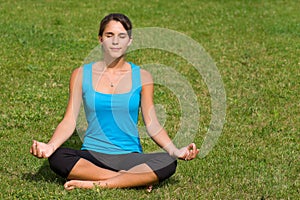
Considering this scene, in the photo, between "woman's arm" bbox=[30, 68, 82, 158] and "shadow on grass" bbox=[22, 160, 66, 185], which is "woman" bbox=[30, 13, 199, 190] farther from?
"shadow on grass" bbox=[22, 160, 66, 185]

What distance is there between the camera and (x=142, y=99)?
6941 millimetres

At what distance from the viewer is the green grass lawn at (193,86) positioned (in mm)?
6891

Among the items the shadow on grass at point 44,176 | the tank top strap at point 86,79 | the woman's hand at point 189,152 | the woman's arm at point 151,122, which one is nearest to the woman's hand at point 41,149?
the shadow on grass at point 44,176

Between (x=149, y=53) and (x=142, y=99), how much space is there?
6.26 m

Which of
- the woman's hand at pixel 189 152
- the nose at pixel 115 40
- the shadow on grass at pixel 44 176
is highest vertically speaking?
the nose at pixel 115 40

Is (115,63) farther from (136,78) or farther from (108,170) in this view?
(108,170)

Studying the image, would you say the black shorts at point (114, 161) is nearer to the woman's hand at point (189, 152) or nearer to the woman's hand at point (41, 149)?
the woman's hand at point (41, 149)

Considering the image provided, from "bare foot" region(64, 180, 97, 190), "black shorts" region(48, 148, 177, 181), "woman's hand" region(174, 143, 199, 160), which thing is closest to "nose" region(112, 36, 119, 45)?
"black shorts" region(48, 148, 177, 181)

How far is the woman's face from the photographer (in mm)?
6668

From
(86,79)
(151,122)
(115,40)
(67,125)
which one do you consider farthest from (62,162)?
(115,40)

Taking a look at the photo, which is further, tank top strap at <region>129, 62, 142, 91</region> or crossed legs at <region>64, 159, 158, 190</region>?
tank top strap at <region>129, 62, 142, 91</region>

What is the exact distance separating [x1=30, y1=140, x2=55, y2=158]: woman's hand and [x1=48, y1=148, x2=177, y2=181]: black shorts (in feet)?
0.50

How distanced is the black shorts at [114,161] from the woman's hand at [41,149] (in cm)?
15

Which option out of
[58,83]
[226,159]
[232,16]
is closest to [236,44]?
[232,16]
